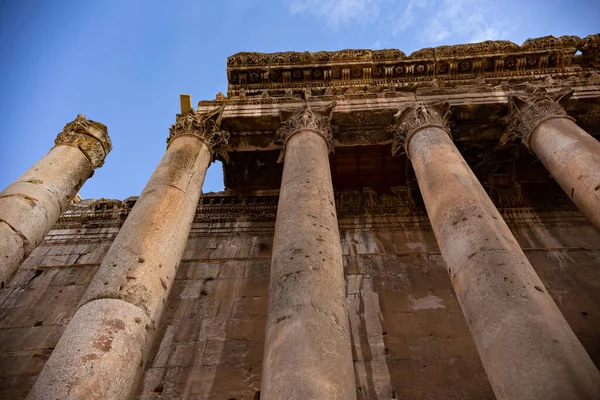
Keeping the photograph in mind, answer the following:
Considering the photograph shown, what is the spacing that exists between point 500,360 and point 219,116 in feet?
25.8

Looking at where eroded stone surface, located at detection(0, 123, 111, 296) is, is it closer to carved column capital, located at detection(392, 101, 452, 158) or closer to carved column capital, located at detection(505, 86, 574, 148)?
carved column capital, located at detection(392, 101, 452, 158)

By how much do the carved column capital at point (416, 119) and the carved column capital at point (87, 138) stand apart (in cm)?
661

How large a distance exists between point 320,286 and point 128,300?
8.12 ft

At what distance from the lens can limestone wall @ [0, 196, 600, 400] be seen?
26.5 feet

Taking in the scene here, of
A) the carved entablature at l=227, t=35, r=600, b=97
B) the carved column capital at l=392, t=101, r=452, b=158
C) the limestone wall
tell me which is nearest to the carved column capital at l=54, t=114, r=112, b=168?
the limestone wall

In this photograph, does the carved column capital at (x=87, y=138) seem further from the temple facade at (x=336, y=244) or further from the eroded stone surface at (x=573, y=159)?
the eroded stone surface at (x=573, y=159)

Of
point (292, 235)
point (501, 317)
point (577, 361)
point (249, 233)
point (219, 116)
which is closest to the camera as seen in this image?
point (577, 361)

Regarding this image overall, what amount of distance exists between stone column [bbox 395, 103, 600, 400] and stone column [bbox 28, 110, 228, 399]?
4125 mm

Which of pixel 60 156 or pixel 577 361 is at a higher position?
pixel 60 156

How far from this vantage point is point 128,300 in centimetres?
574

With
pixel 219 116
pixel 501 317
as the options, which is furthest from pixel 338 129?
pixel 501 317

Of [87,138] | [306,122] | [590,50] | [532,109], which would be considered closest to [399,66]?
[532,109]

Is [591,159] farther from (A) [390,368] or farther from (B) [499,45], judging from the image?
(B) [499,45]

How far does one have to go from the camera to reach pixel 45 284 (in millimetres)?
10680
